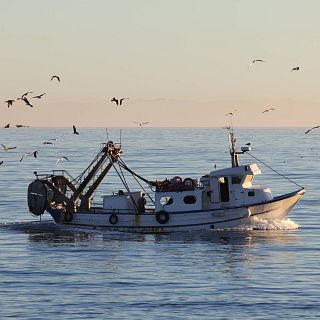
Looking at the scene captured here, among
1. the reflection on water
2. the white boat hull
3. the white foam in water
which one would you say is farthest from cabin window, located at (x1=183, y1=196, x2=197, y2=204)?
the white foam in water

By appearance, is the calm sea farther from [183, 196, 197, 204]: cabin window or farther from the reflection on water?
[183, 196, 197, 204]: cabin window

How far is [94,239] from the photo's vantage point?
7319cm

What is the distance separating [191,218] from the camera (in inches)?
2926

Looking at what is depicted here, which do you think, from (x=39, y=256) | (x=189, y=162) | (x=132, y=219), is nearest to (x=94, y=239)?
(x=132, y=219)

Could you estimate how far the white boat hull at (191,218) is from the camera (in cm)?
7431

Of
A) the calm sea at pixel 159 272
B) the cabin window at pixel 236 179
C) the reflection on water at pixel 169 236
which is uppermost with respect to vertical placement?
the cabin window at pixel 236 179

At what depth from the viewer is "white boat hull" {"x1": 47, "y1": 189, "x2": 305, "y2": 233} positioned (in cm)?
7431

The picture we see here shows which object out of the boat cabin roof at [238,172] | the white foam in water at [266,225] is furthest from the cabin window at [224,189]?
the white foam in water at [266,225]

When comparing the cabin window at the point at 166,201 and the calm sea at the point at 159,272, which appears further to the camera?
A: the cabin window at the point at 166,201

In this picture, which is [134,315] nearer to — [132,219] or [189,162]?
[132,219]

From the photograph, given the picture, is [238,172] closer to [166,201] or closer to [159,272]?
[166,201]

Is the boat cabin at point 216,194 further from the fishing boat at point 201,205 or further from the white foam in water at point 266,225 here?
the white foam in water at point 266,225

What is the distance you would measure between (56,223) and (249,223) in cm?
1490

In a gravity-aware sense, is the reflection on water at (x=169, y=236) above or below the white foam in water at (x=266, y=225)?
below
